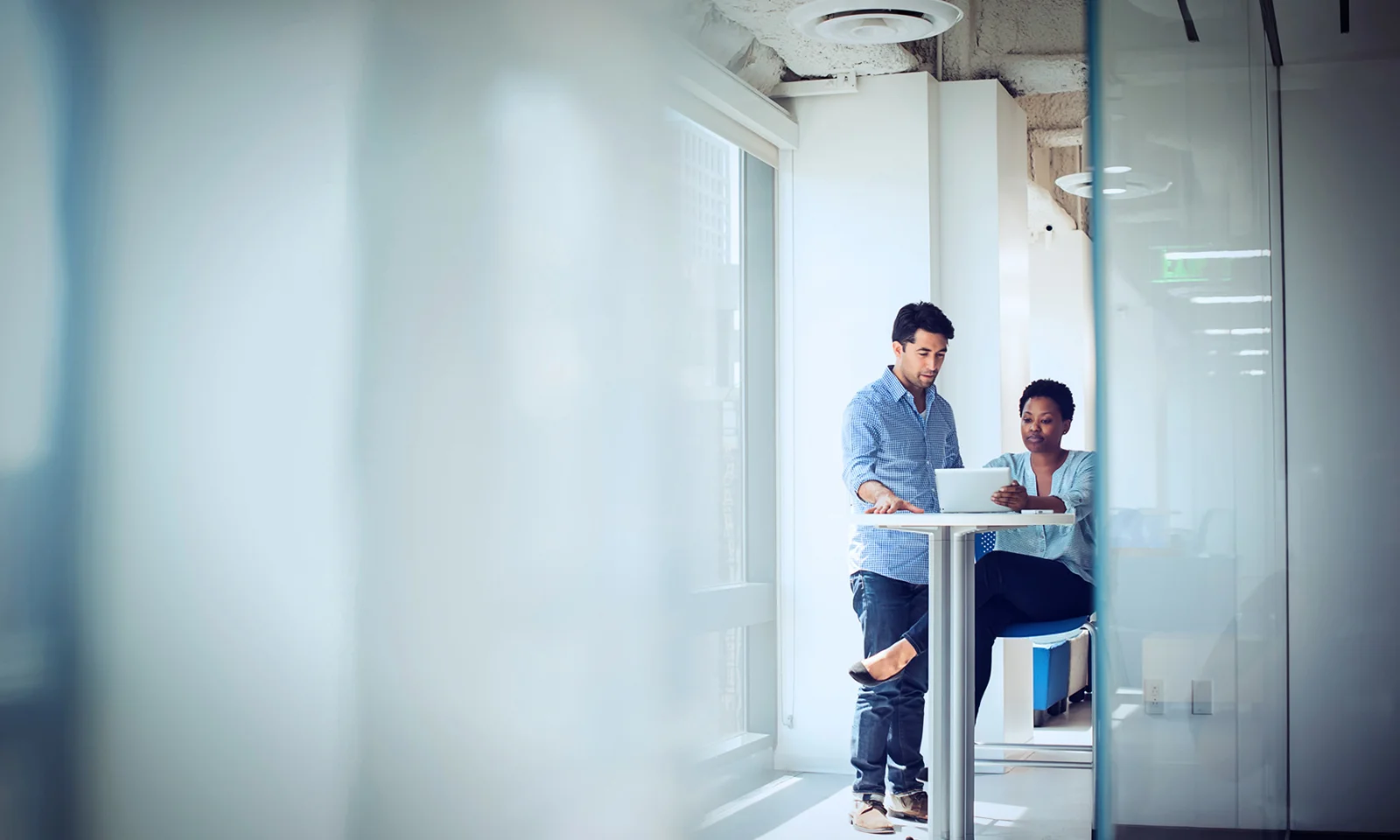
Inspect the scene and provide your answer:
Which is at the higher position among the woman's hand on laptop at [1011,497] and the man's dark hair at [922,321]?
the man's dark hair at [922,321]

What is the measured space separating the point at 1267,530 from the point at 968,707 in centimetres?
95

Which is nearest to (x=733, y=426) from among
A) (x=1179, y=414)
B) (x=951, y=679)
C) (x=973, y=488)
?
(x=951, y=679)

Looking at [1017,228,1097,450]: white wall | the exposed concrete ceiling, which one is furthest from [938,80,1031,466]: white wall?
[1017,228,1097,450]: white wall

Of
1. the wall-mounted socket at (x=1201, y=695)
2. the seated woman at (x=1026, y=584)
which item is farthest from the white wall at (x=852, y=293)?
the wall-mounted socket at (x=1201, y=695)

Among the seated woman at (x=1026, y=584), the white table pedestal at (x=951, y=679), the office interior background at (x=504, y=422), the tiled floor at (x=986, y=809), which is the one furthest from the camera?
the tiled floor at (x=986, y=809)

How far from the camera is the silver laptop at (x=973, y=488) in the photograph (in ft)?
9.48

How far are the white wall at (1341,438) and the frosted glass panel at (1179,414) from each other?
0.44 feet

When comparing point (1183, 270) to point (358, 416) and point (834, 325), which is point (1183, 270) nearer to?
point (358, 416)

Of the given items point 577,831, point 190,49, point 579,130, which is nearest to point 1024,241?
point 579,130

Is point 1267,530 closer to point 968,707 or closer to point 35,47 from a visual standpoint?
point 968,707

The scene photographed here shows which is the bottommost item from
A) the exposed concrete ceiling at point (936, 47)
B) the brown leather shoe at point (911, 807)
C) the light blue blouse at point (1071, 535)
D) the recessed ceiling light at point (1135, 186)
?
the brown leather shoe at point (911, 807)

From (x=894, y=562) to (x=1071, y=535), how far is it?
20.8 inches

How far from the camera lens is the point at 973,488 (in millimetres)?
2895

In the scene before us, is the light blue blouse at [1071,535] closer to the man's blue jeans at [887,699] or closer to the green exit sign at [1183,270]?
the man's blue jeans at [887,699]
